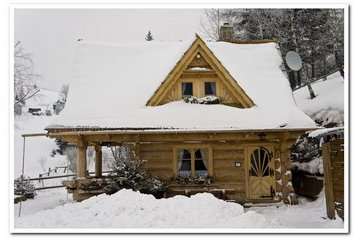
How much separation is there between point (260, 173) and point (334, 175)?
5227mm

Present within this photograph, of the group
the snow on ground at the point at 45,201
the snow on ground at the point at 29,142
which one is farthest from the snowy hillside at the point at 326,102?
the snow on ground at the point at 45,201

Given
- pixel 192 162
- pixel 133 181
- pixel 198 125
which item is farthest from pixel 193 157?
pixel 133 181

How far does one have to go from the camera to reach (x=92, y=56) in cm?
1886

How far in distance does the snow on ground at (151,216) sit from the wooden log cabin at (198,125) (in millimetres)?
3871

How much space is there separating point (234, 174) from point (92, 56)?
27.3ft

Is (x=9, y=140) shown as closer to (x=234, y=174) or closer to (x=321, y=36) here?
(x=234, y=174)

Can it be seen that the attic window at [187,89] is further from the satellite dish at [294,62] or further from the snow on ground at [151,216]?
the snow on ground at [151,216]

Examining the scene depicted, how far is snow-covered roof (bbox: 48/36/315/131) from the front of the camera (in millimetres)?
14883

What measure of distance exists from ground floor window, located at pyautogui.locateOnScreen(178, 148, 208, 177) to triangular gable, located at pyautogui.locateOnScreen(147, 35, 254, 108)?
2132 mm

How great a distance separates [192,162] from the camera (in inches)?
611

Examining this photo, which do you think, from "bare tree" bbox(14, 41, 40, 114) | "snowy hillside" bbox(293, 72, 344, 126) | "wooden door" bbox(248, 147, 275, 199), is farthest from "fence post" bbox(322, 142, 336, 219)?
"bare tree" bbox(14, 41, 40, 114)

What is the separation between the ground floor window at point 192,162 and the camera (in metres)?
15.5
